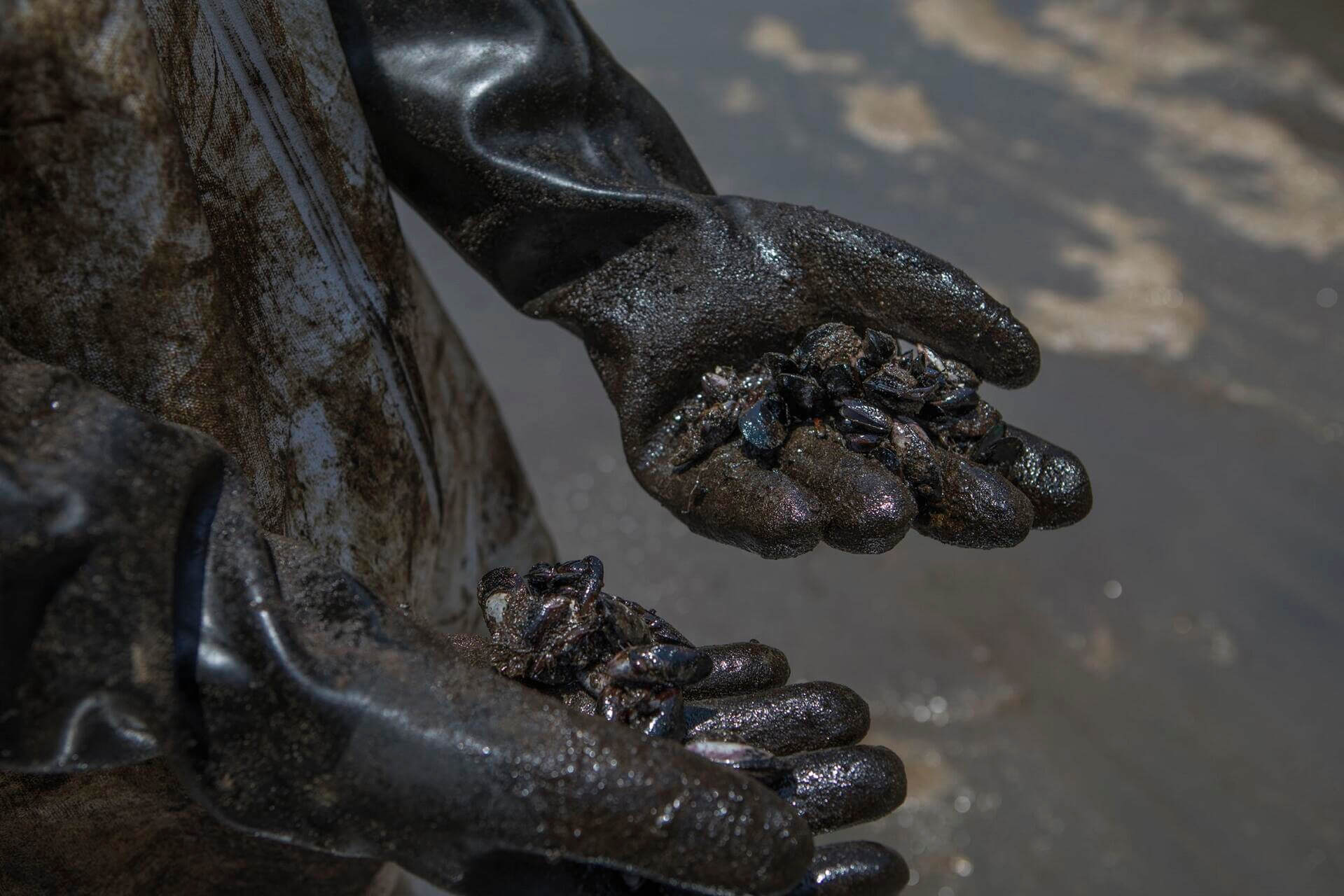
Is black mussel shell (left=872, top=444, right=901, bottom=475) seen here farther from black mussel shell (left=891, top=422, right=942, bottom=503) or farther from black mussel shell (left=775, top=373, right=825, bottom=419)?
black mussel shell (left=775, top=373, right=825, bottom=419)

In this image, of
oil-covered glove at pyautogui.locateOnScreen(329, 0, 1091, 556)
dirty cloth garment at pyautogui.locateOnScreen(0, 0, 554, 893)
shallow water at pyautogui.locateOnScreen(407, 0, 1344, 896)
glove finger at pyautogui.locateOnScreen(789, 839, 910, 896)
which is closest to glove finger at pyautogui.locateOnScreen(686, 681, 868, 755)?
glove finger at pyautogui.locateOnScreen(789, 839, 910, 896)

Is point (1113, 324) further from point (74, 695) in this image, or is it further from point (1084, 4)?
point (74, 695)

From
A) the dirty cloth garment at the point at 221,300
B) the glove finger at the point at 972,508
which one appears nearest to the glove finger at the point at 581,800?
the dirty cloth garment at the point at 221,300

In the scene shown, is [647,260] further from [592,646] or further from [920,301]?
[592,646]

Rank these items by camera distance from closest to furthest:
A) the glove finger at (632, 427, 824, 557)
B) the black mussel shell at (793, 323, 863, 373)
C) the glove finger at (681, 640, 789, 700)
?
the glove finger at (681, 640, 789, 700) → the glove finger at (632, 427, 824, 557) → the black mussel shell at (793, 323, 863, 373)

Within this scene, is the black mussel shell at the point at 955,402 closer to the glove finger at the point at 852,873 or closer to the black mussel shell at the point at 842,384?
the black mussel shell at the point at 842,384

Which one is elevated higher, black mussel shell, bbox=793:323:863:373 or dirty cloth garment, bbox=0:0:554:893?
black mussel shell, bbox=793:323:863:373

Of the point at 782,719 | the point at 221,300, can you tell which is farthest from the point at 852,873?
the point at 221,300

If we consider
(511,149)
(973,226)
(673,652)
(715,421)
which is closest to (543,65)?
(511,149)
